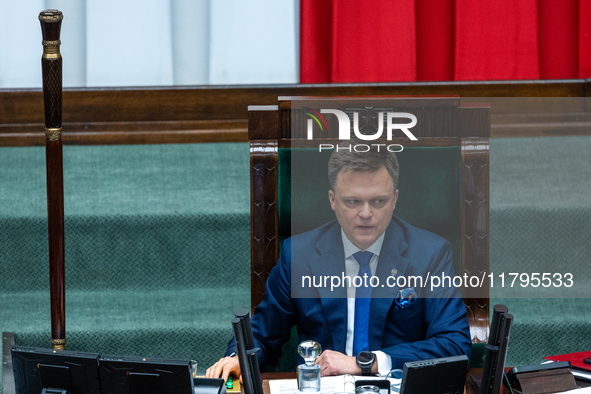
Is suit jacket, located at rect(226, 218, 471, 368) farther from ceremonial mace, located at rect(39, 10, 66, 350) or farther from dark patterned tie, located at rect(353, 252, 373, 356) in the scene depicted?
ceremonial mace, located at rect(39, 10, 66, 350)

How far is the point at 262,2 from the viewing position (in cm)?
256

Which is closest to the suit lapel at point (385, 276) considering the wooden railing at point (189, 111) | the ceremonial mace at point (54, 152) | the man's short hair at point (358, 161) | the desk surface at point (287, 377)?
the man's short hair at point (358, 161)

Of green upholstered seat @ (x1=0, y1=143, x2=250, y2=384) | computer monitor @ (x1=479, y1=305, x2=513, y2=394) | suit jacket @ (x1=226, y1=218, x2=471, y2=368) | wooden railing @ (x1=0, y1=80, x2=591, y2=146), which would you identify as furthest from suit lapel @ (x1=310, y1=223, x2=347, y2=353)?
wooden railing @ (x1=0, y1=80, x2=591, y2=146)

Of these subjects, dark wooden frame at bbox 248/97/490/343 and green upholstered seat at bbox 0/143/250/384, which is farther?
green upholstered seat at bbox 0/143/250/384

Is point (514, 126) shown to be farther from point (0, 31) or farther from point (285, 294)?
point (0, 31)

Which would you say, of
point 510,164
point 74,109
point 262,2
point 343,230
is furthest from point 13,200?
point 510,164

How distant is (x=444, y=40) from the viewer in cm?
253

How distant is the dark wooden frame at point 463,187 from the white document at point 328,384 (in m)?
0.38

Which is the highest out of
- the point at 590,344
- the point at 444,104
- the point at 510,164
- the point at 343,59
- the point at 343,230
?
the point at 343,59

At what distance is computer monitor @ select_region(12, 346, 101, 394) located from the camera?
964 mm

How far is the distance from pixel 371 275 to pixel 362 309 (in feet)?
0.26

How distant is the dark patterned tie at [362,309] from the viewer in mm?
1415

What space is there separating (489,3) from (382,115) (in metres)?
1.29

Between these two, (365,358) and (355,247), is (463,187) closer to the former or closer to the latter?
(355,247)
